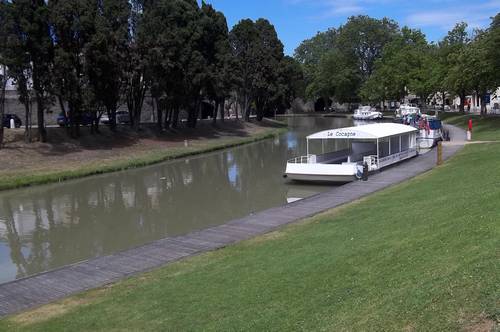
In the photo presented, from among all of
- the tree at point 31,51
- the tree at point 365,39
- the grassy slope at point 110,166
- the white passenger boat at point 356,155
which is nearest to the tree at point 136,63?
the grassy slope at point 110,166

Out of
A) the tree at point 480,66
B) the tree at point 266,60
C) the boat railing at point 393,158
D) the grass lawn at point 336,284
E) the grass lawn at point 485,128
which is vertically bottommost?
the grass lawn at point 336,284

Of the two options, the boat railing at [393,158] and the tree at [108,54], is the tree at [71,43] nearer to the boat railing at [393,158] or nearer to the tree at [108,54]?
the tree at [108,54]

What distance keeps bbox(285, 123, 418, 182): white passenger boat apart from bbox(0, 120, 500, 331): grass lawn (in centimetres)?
1210

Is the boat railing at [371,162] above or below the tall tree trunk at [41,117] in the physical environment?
below

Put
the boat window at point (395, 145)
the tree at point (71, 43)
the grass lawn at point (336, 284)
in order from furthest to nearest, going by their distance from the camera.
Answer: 1. the tree at point (71, 43)
2. the boat window at point (395, 145)
3. the grass lawn at point (336, 284)

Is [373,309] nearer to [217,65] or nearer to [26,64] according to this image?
[26,64]

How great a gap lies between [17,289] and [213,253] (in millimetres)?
4852

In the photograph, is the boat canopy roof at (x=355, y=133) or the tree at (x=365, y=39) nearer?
the boat canopy roof at (x=355, y=133)

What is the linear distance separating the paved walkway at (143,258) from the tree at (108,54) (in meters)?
26.9

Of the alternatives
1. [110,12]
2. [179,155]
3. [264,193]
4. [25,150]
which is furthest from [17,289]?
[110,12]

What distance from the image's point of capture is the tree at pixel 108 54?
140 ft

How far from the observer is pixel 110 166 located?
39281 millimetres

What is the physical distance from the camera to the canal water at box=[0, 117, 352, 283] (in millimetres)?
18797

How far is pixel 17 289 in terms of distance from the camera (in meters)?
12.5
